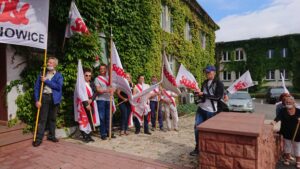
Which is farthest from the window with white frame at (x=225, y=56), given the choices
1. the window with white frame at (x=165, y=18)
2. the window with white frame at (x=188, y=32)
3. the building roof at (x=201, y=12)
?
the window with white frame at (x=165, y=18)

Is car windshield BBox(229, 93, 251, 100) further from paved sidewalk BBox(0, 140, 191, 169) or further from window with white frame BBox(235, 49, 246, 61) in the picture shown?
window with white frame BBox(235, 49, 246, 61)

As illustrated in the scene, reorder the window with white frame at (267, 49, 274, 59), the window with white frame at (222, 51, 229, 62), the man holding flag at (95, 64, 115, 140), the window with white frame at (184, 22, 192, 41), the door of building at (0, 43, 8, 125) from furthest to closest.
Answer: the window with white frame at (222, 51, 229, 62) < the window with white frame at (267, 49, 274, 59) < the window with white frame at (184, 22, 192, 41) < the man holding flag at (95, 64, 115, 140) < the door of building at (0, 43, 8, 125)

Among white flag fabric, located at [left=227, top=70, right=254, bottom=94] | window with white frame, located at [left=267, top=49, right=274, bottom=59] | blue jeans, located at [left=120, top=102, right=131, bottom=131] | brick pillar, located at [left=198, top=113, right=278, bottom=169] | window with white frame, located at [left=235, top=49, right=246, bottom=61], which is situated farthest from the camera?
window with white frame, located at [left=235, top=49, right=246, bottom=61]

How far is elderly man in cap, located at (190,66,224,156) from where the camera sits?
18.9 ft

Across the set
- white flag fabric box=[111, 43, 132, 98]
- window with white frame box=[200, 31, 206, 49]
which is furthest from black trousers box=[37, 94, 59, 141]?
window with white frame box=[200, 31, 206, 49]

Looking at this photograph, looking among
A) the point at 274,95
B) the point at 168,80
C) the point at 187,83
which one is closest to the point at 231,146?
Answer: the point at 187,83

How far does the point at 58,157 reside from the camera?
5227 millimetres

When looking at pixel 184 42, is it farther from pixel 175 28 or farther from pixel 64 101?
pixel 64 101

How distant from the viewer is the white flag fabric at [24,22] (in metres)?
5.37

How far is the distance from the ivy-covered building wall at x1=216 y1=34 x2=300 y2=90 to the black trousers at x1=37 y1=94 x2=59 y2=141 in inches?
1450

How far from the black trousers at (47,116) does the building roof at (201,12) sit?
47.2 ft

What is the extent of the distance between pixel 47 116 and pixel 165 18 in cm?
1069

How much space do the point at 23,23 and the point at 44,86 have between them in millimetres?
1537

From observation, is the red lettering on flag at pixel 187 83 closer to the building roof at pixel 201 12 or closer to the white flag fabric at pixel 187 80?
the white flag fabric at pixel 187 80
